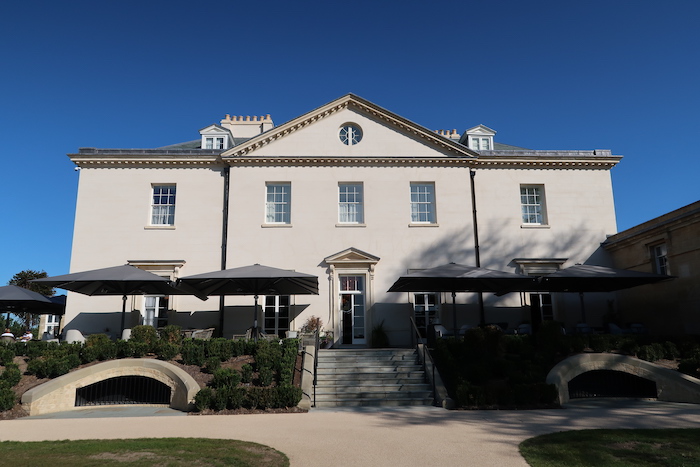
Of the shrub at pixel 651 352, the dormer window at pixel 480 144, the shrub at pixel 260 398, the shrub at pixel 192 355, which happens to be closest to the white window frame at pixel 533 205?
the dormer window at pixel 480 144

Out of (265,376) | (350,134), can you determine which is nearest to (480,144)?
(350,134)

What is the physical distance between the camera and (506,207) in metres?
20.8

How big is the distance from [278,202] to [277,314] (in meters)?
4.50

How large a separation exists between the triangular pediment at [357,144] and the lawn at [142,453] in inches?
544

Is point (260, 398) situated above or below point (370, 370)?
below

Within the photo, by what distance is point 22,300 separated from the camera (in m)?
16.3

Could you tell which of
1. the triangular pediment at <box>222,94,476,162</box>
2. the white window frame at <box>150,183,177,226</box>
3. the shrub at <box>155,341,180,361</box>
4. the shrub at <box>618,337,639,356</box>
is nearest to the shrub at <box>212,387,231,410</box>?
the shrub at <box>155,341,180,361</box>

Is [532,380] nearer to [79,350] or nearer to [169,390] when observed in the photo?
[169,390]

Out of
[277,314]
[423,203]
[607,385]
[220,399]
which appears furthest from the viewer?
[423,203]

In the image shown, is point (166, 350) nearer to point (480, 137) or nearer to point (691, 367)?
point (691, 367)

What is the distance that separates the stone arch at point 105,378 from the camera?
1241 cm

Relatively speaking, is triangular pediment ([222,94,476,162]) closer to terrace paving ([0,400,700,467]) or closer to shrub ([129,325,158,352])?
shrub ([129,325,158,352])

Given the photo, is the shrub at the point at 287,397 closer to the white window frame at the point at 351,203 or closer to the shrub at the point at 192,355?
the shrub at the point at 192,355

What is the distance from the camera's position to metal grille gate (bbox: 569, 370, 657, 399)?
46.1ft
